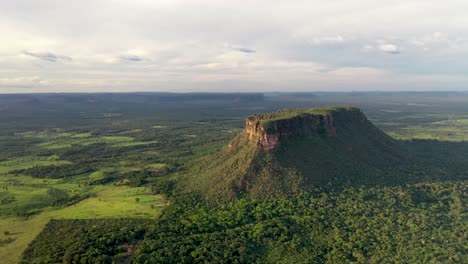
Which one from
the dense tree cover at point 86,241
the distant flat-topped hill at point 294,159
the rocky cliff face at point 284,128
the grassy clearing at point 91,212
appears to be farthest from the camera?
the rocky cliff face at point 284,128

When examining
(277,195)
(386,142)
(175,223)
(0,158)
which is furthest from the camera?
(0,158)

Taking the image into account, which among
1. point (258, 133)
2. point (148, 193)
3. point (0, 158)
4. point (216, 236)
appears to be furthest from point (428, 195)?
point (0, 158)

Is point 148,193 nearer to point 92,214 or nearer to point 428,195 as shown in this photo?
point 92,214

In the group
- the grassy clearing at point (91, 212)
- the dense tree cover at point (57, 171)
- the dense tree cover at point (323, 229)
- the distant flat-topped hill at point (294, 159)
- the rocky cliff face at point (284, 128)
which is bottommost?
the grassy clearing at point (91, 212)

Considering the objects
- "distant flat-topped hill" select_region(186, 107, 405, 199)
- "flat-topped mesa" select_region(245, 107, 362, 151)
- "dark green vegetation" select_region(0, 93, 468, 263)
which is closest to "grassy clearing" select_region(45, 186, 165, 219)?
"dark green vegetation" select_region(0, 93, 468, 263)

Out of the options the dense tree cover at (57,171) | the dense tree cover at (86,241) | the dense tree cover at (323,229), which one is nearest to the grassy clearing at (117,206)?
the dense tree cover at (86,241)

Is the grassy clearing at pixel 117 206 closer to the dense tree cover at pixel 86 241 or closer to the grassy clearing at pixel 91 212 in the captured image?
the grassy clearing at pixel 91 212

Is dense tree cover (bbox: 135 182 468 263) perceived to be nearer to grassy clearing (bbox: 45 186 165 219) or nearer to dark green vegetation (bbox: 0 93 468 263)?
dark green vegetation (bbox: 0 93 468 263)
